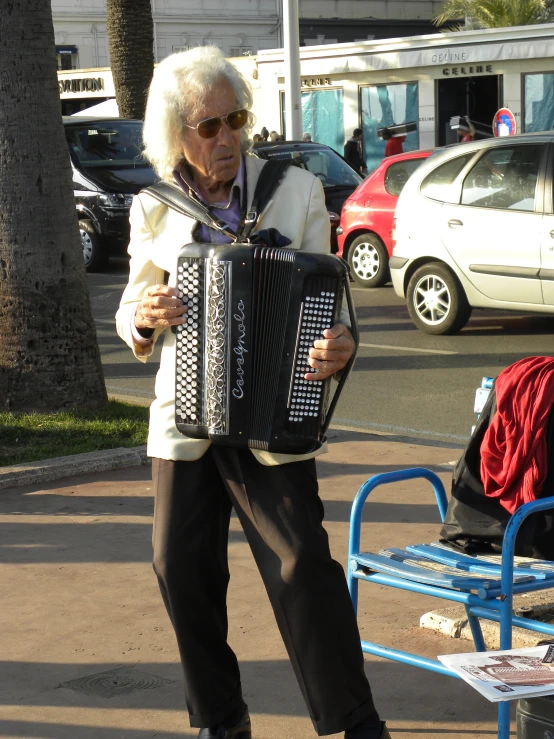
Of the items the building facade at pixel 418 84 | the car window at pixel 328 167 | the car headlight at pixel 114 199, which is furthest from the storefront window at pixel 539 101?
the car headlight at pixel 114 199

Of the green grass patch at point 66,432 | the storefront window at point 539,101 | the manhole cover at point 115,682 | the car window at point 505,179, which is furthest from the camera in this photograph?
the storefront window at point 539,101

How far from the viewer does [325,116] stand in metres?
33.5

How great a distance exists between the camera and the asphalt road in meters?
8.35

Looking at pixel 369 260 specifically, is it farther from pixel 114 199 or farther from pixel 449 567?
pixel 449 567

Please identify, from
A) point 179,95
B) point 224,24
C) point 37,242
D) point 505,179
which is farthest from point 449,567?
point 224,24

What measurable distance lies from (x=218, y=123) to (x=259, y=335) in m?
0.57

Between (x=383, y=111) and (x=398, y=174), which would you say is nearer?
(x=398, y=174)

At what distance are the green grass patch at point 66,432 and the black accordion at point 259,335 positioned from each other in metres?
3.99

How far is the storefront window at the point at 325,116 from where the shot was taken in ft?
109

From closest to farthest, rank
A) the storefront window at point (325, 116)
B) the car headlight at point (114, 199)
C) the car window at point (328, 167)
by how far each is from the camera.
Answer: the car headlight at point (114, 199)
the car window at point (328, 167)
the storefront window at point (325, 116)

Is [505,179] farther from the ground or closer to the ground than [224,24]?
closer to the ground

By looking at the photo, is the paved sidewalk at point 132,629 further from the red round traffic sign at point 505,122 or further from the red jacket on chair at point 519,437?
the red round traffic sign at point 505,122

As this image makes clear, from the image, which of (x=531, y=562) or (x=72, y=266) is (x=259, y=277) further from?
(x=72, y=266)

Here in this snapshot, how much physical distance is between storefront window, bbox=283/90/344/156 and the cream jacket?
99.5 ft
